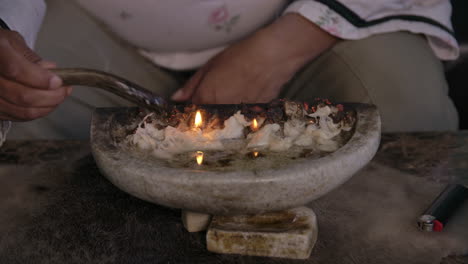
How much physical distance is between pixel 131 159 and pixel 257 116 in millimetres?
173

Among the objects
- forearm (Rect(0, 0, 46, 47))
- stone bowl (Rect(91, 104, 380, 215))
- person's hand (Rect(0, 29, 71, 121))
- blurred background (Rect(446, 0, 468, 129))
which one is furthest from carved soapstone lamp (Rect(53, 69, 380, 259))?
blurred background (Rect(446, 0, 468, 129))

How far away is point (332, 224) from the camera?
1.69 ft

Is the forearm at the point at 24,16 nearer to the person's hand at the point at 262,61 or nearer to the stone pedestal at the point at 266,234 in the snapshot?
the person's hand at the point at 262,61

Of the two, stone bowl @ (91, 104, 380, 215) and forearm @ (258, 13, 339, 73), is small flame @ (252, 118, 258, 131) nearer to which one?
stone bowl @ (91, 104, 380, 215)

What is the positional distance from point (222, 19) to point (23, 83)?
0.40 meters

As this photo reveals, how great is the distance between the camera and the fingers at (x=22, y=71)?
0.55 metres

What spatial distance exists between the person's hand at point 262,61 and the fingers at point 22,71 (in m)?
0.36

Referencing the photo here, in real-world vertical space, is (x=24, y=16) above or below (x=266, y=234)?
above

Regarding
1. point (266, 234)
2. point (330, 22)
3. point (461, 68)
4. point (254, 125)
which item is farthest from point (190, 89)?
point (461, 68)

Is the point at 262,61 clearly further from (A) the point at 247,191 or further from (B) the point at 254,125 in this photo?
(A) the point at 247,191

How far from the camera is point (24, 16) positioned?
2.57 feet

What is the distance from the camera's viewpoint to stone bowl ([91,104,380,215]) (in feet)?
1.42

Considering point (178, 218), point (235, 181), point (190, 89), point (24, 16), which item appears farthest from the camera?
point (190, 89)

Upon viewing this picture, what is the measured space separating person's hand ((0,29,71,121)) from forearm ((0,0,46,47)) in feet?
0.39
